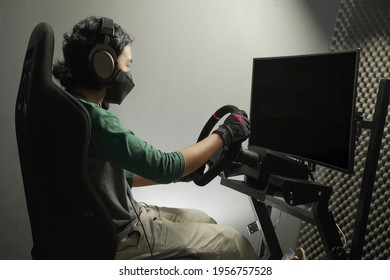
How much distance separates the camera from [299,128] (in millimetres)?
1404

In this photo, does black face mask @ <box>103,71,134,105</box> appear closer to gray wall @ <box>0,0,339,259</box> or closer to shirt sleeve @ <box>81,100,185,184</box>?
shirt sleeve @ <box>81,100,185,184</box>

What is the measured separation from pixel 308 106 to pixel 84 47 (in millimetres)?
797

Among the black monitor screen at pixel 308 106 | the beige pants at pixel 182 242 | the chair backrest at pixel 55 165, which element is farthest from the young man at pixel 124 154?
the black monitor screen at pixel 308 106

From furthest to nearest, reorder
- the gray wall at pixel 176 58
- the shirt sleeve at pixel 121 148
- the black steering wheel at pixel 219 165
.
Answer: the gray wall at pixel 176 58 → the black steering wheel at pixel 219 165 → the shirt sleeve at pixel 121 148

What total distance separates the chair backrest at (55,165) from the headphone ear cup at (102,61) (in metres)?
0.19

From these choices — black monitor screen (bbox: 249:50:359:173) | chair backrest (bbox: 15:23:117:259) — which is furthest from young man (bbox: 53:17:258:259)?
black monitor screen (bbox: 249:50:359:173)

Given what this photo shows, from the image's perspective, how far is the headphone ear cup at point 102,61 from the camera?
3.75 ft

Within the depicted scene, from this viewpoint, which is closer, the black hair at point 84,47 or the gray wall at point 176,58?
the black hair at point 84,47

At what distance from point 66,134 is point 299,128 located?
85 cm

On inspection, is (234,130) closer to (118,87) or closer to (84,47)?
(118,87)

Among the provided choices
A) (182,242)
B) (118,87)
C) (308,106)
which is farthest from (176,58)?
(182,242)

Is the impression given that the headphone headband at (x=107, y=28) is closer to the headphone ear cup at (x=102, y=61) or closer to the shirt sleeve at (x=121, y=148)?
the headphone ear cup at (x=102, y=61)

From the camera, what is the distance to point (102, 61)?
1146mm
